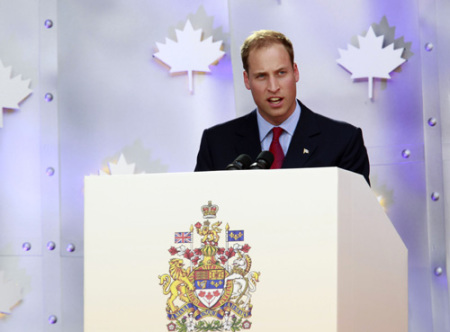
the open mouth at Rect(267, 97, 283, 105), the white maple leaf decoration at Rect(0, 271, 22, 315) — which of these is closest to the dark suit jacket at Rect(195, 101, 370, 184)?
the open mouth at Rect(267, 97, 283, 105)

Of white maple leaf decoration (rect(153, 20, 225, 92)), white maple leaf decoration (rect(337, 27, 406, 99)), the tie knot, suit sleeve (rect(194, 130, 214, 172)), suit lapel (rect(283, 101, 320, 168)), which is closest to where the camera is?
suit lapel (rect(283, 101, 320, 168))

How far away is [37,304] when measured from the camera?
11.7ft

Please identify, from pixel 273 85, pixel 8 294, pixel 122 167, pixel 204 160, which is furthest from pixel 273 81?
pixel 8 294

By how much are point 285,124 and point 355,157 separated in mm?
288

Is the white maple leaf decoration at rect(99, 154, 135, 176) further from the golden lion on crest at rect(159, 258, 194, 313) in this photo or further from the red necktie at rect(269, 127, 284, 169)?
the golden lion on crest at rect(159, 258, 194, 313)

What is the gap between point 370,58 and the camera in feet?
11.0

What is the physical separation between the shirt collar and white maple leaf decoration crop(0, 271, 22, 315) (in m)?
1.56

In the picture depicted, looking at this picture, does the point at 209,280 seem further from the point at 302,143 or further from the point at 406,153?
the point at 406,153

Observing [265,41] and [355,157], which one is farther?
[265,41]

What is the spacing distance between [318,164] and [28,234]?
1679 mm

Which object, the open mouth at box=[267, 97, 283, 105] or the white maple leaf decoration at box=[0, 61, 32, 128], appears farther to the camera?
the white maple leaf decoration at box=[0, 61, 32, 128]

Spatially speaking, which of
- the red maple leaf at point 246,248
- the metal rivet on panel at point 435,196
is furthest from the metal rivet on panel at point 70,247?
the red maple leaf at point 246,248

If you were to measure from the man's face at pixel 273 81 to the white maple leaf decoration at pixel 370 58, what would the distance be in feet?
2.23

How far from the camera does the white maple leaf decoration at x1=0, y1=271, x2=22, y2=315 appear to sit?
358cm
